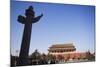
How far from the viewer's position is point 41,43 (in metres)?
1.79

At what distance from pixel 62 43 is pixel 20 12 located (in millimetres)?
521

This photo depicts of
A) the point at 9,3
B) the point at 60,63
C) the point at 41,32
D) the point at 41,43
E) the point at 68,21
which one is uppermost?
the point at 9,3

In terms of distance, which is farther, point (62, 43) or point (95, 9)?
point (95, 9)

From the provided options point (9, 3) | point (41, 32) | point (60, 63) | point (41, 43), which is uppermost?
point (9, 3)

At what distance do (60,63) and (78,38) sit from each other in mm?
329

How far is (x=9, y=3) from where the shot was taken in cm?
165

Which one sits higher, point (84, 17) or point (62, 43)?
point (84, 17)
